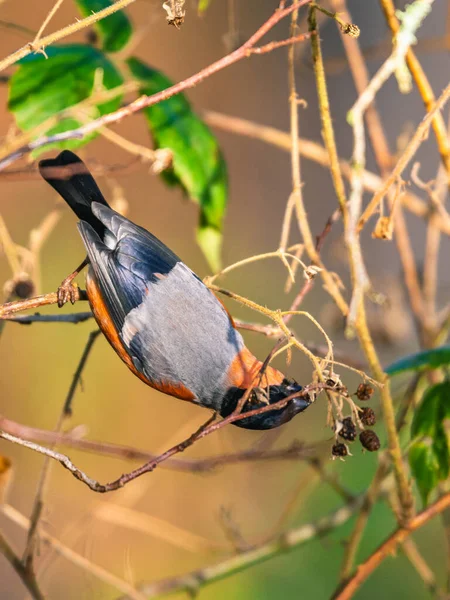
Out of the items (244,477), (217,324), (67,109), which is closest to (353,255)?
(217,324)

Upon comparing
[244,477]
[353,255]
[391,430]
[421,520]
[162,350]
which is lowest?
[244,477]

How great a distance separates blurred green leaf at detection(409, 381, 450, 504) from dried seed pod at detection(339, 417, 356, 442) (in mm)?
268

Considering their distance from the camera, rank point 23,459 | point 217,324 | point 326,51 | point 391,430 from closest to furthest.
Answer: point 391,430 < point 217,324 < point 23,459 < point 326,51

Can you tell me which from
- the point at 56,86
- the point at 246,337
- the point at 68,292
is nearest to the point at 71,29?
the point at 56,86

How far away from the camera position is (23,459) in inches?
179

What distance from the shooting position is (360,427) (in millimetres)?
1438

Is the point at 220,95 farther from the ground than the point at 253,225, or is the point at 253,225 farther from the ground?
the point at 220,95

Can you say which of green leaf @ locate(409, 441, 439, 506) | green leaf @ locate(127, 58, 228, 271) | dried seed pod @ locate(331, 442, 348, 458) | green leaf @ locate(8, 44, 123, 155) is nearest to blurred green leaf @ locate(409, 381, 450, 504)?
green leaf @ locate(409, 441, 439, 506)

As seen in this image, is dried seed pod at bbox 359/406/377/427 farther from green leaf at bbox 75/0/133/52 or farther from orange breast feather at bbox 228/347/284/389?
green leaf at bbox 75/0/133/52

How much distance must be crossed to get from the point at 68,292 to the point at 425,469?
3.24ft

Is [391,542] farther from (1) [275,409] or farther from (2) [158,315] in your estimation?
(2) [158,315]

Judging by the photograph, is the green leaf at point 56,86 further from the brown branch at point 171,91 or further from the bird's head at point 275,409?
the bird's head at point 275,409

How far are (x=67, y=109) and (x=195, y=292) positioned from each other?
0.57 m

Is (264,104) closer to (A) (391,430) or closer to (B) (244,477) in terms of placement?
(B) (244,477)
